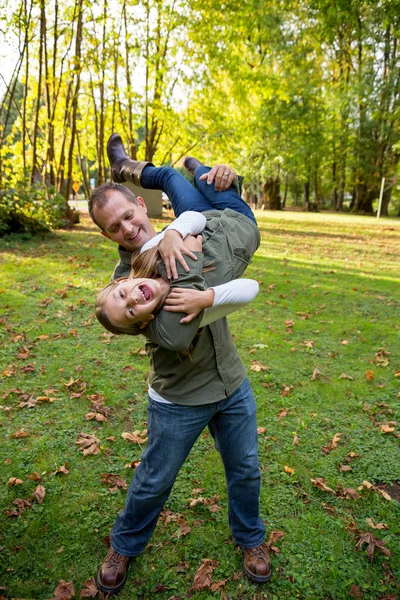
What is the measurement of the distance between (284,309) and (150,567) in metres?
5.20

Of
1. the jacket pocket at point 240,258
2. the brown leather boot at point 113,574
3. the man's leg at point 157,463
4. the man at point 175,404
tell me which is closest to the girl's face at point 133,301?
the man at point 175,404

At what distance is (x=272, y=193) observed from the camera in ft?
115

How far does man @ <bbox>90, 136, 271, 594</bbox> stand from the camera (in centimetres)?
196

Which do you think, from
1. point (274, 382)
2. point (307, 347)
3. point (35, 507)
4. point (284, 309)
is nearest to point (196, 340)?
point (35, 507)

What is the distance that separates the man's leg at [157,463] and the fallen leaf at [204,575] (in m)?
0.45

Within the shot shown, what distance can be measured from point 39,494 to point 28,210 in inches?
407

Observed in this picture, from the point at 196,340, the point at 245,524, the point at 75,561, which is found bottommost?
the point at 75,561

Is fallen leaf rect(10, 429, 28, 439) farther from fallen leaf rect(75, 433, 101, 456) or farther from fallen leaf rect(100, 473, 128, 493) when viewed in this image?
fallen leaf rect(100, 473, 128, 493)

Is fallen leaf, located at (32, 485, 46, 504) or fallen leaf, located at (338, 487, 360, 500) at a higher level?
fallen leaf, located at (338, 487, 360, 500)

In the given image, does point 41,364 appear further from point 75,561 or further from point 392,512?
point 392,512

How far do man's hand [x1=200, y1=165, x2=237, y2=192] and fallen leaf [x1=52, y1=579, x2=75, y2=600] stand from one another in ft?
7.87

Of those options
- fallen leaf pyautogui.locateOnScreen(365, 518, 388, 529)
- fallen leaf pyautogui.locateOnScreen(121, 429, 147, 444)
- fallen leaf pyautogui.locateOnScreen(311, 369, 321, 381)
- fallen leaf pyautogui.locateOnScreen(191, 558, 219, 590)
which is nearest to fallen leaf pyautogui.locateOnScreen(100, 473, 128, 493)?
fallen leaf pyautogui.locateOnScreen(121, 429, 147, 444)

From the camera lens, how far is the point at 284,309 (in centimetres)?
720

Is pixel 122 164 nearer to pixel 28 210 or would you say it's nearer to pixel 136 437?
pixel 136 437
